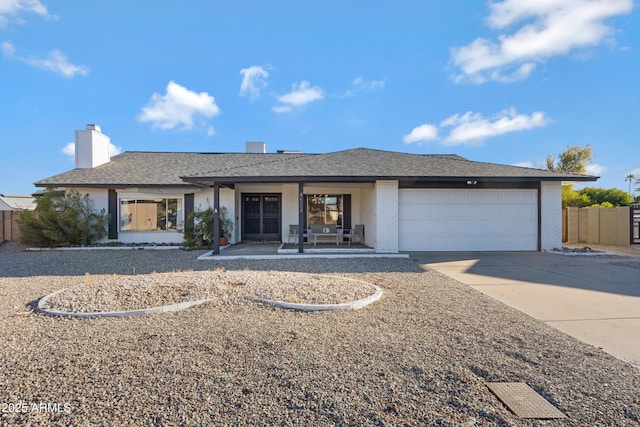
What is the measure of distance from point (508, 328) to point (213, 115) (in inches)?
727

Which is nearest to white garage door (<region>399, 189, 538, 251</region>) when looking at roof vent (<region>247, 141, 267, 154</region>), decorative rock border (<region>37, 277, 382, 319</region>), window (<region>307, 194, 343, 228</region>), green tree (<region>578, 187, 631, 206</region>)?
window (<region>307, 194, 343, 228</region>)

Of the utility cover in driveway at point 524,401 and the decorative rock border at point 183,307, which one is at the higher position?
the decorative rock border at point 183,307

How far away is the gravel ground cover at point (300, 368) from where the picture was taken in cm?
252

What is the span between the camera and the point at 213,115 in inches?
747

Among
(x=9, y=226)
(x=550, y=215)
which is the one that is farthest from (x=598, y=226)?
(x=9, y=226)

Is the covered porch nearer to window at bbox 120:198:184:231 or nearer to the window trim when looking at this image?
the window trim

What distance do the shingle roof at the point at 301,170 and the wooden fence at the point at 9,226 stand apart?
13.8 feet

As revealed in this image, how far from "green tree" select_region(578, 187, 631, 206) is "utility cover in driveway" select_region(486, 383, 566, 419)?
2843 centimetres

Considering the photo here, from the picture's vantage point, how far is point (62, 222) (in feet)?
42.7

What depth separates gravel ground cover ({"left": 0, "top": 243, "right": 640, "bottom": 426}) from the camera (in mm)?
2520

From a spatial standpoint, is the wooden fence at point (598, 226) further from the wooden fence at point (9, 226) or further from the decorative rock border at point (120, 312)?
the wooden fence at point (9, 226)

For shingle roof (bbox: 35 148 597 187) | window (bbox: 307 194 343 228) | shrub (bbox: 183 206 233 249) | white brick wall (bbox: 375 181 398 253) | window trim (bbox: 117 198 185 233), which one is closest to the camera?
shingle roof (bbox: 35 148 597 187)

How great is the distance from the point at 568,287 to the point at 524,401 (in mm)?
5322

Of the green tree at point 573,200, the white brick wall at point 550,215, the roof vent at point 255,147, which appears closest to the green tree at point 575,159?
the green tree at point 573,200
